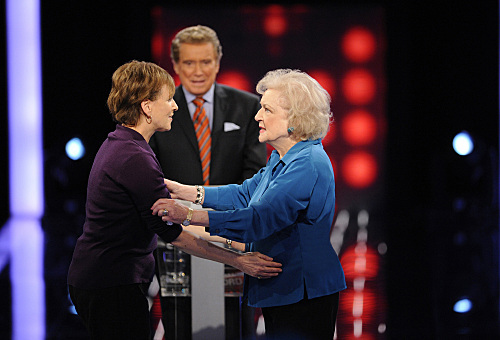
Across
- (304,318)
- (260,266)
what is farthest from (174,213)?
(304,318)

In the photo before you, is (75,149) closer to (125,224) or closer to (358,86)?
(358,86)

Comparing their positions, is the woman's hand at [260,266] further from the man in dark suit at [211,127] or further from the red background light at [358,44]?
the red background light at [358,44]

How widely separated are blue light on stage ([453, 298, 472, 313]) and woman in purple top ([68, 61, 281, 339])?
2373 millimetres

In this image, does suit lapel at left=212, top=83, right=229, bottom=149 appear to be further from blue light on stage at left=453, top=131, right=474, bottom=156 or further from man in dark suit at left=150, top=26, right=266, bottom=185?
blue light on stage at left=453, top=131, right=474, bottom=156

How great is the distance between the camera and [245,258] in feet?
7.84

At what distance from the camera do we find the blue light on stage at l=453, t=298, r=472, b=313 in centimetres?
430

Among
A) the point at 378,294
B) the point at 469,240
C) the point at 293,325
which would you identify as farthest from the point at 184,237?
the point at 469,240

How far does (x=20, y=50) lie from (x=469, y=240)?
5.62 metres

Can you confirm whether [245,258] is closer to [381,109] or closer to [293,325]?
[293,325]

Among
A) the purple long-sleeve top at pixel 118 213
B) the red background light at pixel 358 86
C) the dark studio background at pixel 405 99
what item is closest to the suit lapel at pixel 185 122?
the purple long-sleeve top at pixel 118 213

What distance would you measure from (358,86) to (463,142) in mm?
1510

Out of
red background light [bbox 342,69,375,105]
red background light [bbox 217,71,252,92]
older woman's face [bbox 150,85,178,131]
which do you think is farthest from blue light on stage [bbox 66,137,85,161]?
older woman's face [bbox 150,85,178,131]

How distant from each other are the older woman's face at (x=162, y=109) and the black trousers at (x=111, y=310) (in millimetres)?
563

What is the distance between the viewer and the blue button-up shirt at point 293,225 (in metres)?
2.22
